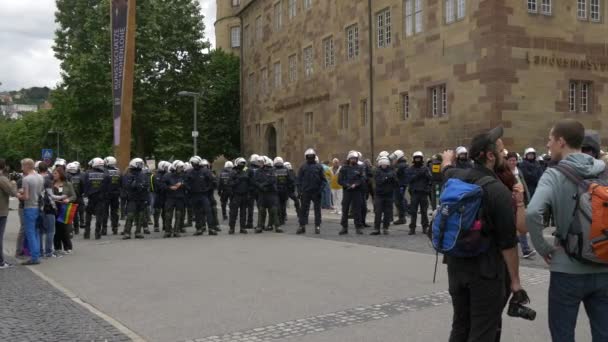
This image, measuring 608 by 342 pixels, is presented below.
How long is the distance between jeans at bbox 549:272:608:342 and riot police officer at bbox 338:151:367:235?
11.4 metres

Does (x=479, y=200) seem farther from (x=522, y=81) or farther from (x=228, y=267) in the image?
(x=522, y=81)

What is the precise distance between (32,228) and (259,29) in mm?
35184

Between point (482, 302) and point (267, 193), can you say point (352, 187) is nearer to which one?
point (267, 193)

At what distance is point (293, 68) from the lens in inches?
1507

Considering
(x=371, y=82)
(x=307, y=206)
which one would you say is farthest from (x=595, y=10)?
(x=307, y=206)

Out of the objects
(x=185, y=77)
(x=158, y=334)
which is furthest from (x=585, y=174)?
(x=185, y=77)

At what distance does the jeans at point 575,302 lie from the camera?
3773 millimetres

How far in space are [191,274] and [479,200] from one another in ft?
21.4

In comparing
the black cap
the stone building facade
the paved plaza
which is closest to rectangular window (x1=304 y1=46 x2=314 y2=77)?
A: the stone building facade

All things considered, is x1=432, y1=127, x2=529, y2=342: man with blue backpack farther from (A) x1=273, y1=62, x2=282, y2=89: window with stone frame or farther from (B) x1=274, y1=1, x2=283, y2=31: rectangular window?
(B) x1=274, y1=1, x2=283, y2=31: rectangular window

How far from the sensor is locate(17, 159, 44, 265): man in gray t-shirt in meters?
11.1

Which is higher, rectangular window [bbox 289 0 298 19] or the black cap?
rectangular window [bbox 289 0 298 19]

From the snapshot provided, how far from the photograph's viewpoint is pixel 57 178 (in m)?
13.1

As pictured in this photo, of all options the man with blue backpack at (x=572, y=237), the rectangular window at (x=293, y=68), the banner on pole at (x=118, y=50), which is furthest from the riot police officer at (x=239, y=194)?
the rectangular window at (x=293, y=68)
